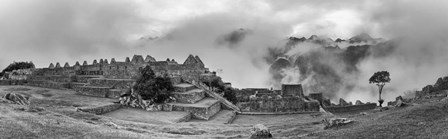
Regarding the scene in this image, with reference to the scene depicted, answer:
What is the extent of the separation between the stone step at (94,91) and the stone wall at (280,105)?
1887 cm

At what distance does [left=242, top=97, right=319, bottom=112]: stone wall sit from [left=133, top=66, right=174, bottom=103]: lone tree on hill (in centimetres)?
1111

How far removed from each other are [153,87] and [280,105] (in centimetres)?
1675

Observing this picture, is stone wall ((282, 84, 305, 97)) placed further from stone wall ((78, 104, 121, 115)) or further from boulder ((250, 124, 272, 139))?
boulder ((250, 124, 272, 139))

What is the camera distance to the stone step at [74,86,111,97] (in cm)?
4603

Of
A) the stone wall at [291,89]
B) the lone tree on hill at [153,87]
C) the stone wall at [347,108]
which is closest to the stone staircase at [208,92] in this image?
the lone tree on hill at [153,87]

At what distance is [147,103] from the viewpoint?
38.8 m

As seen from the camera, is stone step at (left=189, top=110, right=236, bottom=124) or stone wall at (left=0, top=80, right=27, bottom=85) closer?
stone step at (left=189, top=110, right=236, bottom=124)

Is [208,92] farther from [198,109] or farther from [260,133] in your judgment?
[260,133]

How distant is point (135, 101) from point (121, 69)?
1563 centimetres

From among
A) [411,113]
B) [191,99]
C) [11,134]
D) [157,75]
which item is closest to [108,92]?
[157,75]

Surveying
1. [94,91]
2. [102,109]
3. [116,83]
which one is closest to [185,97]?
[102,109]

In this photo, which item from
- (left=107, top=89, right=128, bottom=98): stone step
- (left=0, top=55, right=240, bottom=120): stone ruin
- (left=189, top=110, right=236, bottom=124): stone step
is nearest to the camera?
(left=189, top=110, right=236, bottom=124): stone step

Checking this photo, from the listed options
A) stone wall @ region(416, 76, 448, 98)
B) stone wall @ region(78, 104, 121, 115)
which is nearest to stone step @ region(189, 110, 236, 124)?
stone wall @ region(78, 104, 121, 115)

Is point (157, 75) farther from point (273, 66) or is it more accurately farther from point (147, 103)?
point (273, 66)
